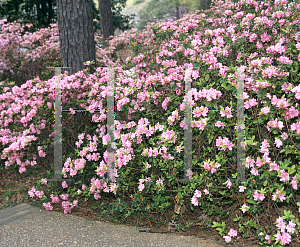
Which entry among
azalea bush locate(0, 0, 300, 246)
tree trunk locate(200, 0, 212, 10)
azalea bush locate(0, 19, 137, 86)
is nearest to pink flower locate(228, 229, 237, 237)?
azalea bush locate(0, 0, 300, 246)

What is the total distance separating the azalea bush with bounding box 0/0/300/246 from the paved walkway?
0.70ft

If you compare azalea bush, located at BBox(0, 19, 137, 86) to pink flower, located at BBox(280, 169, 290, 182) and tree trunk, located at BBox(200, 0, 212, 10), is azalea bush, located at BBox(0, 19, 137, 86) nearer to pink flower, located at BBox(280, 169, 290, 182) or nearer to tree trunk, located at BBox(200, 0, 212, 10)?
pink flower, located at BBox(280, 169, 290, 182)

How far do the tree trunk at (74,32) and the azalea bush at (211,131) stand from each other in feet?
2.29

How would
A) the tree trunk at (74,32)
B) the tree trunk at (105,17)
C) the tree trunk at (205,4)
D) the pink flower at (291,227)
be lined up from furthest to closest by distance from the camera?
the tree trunk at (205,4), the tree trunk at (105,17), the tree trunk at (74,32), the pink flower at (291,227)

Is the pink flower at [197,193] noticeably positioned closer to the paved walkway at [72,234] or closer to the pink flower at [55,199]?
the paved walkway at [72,234]

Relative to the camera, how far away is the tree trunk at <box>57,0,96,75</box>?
4.30 meters

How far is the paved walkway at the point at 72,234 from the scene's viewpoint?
2578mm

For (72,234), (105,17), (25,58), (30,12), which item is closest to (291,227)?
(72,234)

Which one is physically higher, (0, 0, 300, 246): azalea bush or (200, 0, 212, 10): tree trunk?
(200, 0, 212, 10): tree trunk

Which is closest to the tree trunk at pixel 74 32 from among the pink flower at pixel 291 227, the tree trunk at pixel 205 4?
the pink flower at pixel 291 227

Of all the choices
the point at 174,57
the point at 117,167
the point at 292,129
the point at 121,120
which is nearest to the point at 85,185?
the point at 117,167

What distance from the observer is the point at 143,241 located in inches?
103

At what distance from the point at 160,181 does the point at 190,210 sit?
0.46 meters

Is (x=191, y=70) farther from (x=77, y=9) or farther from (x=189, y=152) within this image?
(x=77, y=9)
